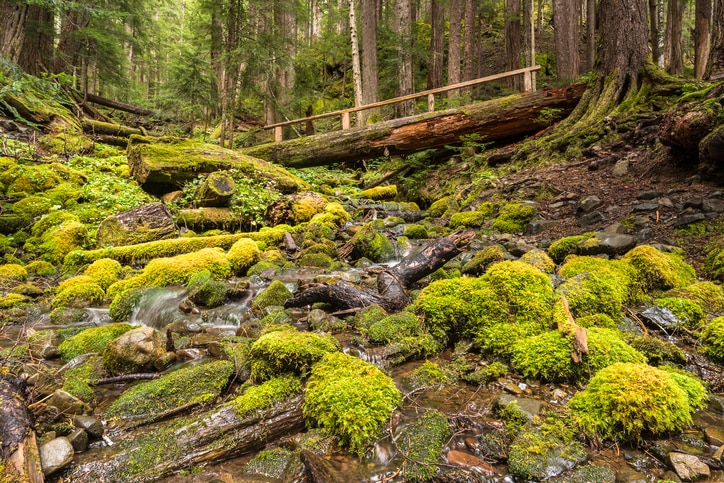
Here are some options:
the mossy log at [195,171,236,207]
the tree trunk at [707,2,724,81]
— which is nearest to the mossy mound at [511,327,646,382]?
the mossy log at [195,171,236,207]

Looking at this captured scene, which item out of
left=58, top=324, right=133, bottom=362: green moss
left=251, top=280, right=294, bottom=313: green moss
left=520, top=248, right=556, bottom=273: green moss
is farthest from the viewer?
left=251, top=280, right=294, bottom=313: green moss

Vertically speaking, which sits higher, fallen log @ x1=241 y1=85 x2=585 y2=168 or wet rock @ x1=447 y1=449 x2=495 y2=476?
fallen log @ x1=241 y1=85 x2=585 y2=168

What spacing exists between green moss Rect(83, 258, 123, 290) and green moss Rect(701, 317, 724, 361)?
7.54m

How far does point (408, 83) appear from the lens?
1800 cm

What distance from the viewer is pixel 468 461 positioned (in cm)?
211

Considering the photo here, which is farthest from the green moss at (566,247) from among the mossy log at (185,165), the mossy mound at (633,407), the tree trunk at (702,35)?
the tree trunk at (702,35)

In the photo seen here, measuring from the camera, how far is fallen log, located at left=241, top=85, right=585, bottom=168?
11797 mm

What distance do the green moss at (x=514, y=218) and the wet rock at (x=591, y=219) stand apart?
1174 millimetres

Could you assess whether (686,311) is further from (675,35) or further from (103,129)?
(675,35)

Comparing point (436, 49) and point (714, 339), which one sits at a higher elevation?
point (436, 49)

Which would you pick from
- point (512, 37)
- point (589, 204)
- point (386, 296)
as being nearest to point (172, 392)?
point (386, 296)

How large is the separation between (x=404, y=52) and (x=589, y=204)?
44.4 feet

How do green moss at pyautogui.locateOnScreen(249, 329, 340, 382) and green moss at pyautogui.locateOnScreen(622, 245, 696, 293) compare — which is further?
green moss at pyautogui.locateOnScreen(622, 245, 696, 293)

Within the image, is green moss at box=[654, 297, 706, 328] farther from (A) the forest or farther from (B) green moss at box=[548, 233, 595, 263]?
(B) green moss at box=[548, 233, 595, 263]
